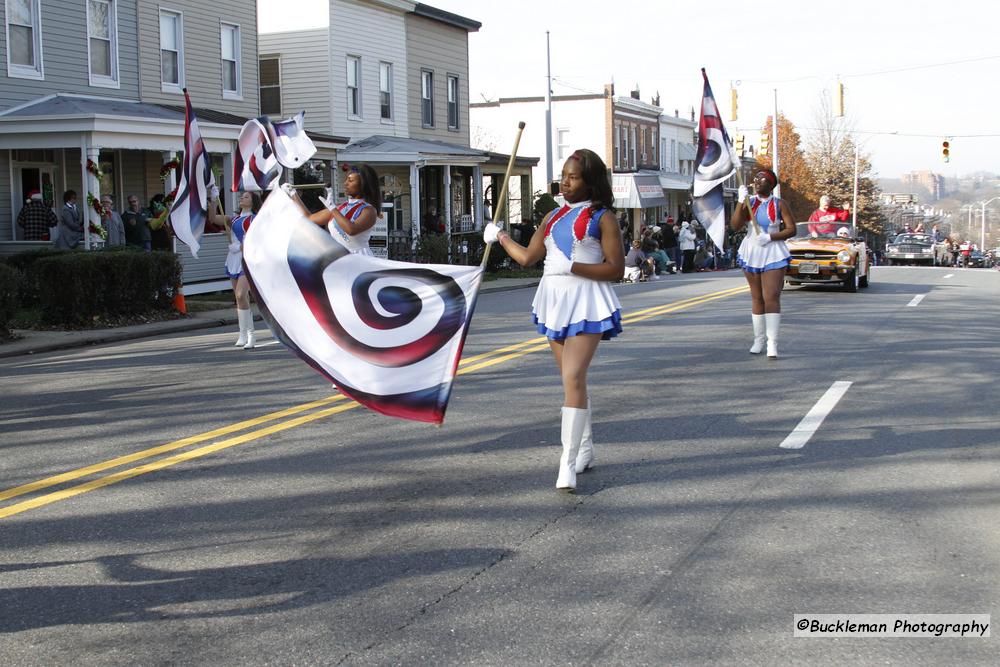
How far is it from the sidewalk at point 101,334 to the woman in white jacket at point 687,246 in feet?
64.1

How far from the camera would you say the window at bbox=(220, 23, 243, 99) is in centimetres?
2888

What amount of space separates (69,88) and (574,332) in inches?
785

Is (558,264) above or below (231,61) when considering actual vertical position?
below

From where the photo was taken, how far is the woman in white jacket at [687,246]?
36.2 m

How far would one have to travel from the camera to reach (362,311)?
6879 mm

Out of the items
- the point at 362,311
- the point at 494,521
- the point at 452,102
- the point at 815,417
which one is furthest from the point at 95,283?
Answer: the point at 452,102

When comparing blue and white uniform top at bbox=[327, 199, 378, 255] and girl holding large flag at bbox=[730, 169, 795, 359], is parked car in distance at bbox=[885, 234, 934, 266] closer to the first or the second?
girl holding large flag at bbox=[730, 169, 795, 359]

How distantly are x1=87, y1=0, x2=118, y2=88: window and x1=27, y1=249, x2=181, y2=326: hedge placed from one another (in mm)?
7436

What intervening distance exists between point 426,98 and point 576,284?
32505mm

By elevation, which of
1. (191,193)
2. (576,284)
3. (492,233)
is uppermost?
(191,193)

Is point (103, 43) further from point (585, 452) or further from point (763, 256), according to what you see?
point (585, 452)

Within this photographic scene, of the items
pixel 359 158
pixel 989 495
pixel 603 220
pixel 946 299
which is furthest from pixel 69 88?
pixel 989 495

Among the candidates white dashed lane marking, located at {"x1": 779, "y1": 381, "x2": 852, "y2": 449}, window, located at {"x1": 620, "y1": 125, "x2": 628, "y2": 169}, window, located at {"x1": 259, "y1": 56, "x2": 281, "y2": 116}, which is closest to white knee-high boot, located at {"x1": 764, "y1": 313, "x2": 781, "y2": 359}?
white dashed lane marking, located at {"x1": 779, "y1": 381, "x2": 852, "y2": 449}

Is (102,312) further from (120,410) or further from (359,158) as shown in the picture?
(359,158)
